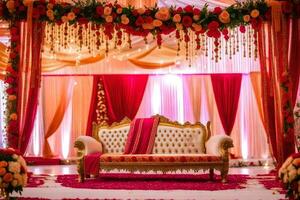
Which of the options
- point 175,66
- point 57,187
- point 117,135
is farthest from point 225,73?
point 57,187

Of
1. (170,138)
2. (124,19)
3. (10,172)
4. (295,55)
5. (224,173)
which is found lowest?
(224,173)

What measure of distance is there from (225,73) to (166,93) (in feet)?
4.98

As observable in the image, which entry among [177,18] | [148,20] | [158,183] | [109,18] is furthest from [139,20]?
[158,183]

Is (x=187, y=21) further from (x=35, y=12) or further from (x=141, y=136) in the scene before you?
(x=141, y=136)

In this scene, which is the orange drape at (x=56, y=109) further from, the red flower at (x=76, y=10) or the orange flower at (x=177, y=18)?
the orange flower at (x=177, y=18)

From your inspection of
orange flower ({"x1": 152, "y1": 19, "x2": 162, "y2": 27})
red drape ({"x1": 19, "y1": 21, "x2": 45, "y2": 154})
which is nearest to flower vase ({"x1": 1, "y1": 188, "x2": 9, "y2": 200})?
red drape ({"x1": 19, "y1": 21, "x2": 45, "y2": 154})

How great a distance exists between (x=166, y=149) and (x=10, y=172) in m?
3.30

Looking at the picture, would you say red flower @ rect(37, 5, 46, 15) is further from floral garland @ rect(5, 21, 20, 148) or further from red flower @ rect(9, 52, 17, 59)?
red flower @ rect(9, 52, 17, 59)

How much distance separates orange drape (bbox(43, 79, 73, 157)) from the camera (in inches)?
449

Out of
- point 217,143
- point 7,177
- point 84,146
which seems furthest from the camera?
point 84,146

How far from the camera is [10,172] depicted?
15.5 feet

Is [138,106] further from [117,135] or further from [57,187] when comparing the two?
[57,187]

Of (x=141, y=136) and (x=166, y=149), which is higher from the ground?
(x=141, y=136)

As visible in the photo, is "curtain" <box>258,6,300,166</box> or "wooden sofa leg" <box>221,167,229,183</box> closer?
"curtain" <box>258,6,300,166</box>
